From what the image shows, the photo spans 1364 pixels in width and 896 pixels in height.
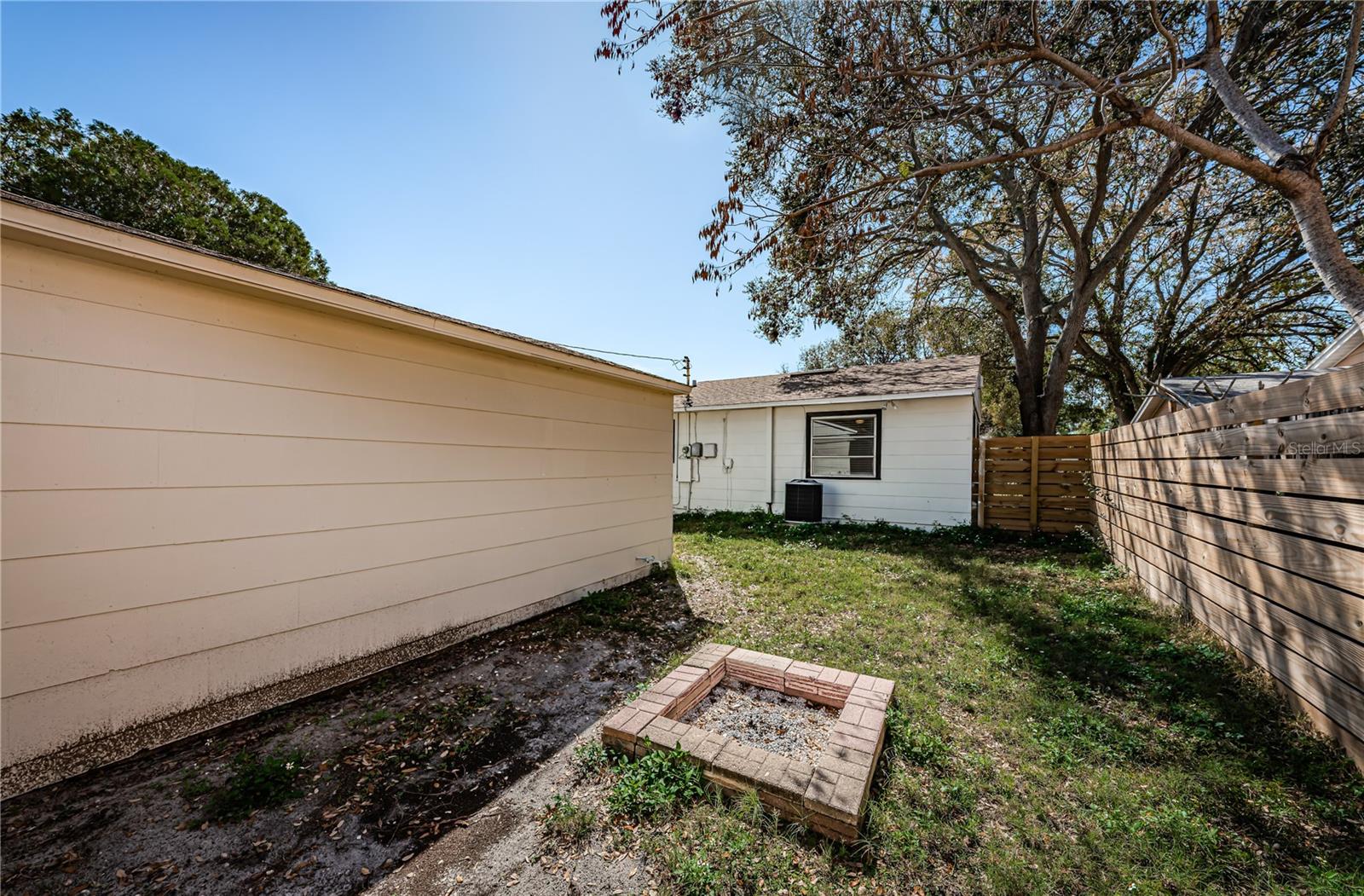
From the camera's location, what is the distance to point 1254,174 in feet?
14.9

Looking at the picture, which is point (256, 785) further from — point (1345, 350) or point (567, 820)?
point (1345, 350)

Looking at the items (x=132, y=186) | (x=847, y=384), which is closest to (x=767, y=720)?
(x=847, y=384)

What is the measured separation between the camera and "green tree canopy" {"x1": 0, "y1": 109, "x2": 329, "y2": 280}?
37.7 ft

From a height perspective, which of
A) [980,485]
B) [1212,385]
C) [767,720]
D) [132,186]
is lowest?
[767,720]

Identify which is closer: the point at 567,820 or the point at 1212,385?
the point at 567,820

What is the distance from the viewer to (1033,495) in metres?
7.94

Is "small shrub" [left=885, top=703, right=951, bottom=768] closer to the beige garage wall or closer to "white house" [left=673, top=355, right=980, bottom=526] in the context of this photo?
the beige garage wall

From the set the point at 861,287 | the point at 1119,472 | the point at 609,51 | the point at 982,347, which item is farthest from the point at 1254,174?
the point at 982,347

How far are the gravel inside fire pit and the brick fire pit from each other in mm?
64

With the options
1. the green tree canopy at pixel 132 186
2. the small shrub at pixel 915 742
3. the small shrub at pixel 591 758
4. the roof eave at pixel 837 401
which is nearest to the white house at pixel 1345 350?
the roof eave at pixel 837 401

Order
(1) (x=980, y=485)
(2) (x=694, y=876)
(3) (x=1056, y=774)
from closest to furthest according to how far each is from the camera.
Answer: (2) (x=694, y=876) → (3) (x=1056, y=774) → (1) (x=980, y=485)

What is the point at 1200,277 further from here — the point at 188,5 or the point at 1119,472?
the point at 188,5

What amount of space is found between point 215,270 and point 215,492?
1.20m

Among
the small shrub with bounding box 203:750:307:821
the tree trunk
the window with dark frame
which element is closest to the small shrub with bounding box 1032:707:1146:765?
the small shrub with bounding box 203:750:307:821
